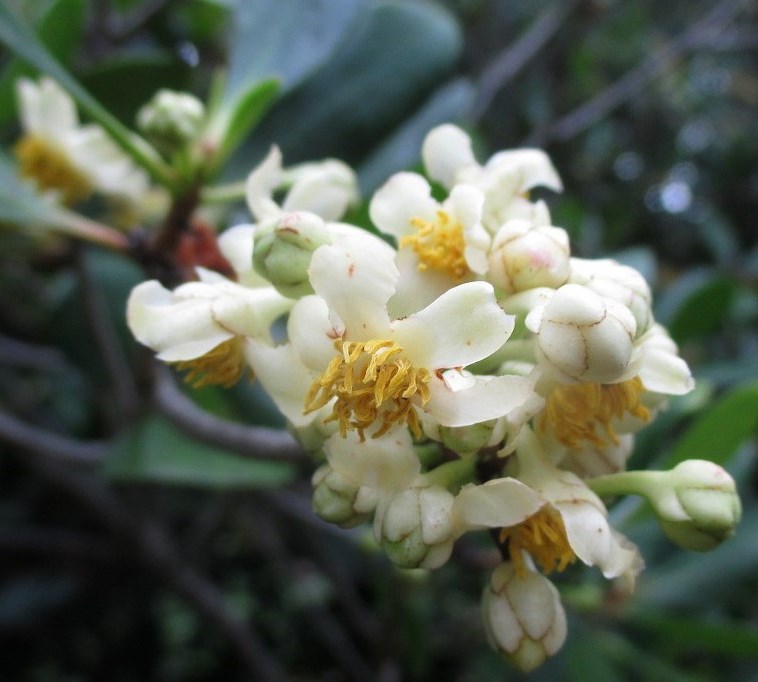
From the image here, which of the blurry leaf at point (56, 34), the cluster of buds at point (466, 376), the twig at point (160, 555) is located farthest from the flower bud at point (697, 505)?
the twig at point (160, 555)

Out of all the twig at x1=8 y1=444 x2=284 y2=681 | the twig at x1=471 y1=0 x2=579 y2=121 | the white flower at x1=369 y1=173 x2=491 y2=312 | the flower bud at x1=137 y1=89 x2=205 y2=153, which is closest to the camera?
the white flower at x1=369 y1=173 x2=491 y2=312

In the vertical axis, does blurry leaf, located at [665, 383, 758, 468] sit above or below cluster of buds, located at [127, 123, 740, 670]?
below

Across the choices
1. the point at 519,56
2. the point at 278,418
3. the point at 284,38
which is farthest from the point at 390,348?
the point at 519,56

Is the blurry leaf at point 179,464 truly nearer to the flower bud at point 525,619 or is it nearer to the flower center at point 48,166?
the flower center at point 48,166

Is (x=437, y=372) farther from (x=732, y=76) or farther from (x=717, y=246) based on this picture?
(x=732, y=76)

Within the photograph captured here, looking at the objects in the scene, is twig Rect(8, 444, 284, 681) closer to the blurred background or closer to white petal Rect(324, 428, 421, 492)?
the blurred background

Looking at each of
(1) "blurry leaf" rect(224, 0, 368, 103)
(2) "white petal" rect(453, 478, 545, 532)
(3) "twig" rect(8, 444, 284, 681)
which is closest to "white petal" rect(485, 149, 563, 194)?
(2) "white petal" rect(453, 478, 545, 532)

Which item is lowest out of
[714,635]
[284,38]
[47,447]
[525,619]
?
A: [714,635]

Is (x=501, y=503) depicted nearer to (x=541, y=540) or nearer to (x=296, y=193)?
(x=541, y=540)
